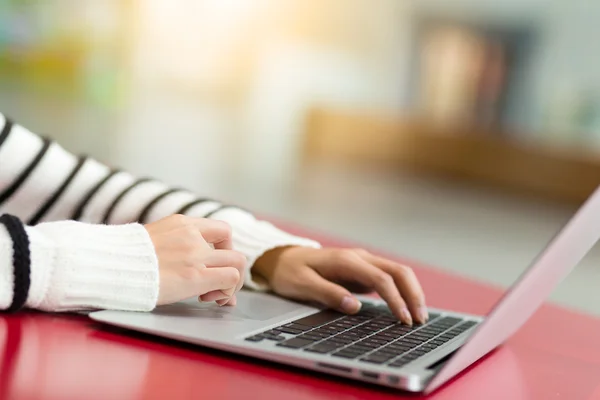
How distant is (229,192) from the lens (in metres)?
4.39

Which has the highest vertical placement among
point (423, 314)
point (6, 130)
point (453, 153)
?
point (6, 130)

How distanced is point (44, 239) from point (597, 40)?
3837 millimetres

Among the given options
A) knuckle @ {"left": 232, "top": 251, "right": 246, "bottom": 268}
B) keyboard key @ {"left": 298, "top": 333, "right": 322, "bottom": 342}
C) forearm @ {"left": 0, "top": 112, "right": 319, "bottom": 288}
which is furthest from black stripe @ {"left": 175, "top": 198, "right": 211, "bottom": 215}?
keyboard key @ {"left": 298, "top": 333, "right": 322, "bottom": 342}

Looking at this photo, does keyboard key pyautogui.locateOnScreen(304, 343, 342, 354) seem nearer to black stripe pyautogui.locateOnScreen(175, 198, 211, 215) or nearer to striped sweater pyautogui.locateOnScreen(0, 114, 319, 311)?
striped sweater pyautogui.locateOnScreen(0, 114, 319, 311)

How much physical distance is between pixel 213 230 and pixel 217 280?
0.17 feet

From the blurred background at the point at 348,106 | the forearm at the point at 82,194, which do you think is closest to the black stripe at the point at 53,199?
the forearm at the point at 82,194

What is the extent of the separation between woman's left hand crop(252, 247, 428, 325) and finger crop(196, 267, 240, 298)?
104 mm

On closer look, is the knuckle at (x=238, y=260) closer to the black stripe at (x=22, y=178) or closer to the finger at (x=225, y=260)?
the finger at (x=225, y=260)

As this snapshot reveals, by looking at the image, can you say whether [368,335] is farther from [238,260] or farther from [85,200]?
[85,200]

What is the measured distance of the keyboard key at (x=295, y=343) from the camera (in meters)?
0.57

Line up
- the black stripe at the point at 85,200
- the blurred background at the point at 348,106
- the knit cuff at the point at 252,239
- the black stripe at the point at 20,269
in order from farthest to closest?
the blurred background at the point at 348,106 < the black stripe at the point at 85,200 < the knit cuff at the point at 252,239 < the black stripe at the point at 20,269

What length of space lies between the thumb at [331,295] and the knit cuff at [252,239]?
6 centimetres

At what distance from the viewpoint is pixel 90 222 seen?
0.80 meters

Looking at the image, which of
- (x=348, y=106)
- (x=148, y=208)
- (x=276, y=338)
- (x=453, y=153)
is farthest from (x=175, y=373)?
(x=348, y=106)
